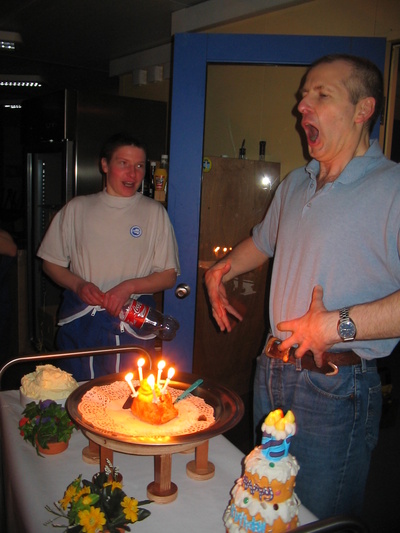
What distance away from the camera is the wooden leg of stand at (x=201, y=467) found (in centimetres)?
130

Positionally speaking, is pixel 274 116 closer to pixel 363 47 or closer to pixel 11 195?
Answer: pixel 363 47

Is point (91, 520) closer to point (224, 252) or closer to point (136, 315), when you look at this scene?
point (136, 315)

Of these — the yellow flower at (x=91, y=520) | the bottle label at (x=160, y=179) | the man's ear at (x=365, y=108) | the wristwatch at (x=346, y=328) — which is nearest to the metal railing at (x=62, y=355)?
the yellow flower at (x=91, y=520)

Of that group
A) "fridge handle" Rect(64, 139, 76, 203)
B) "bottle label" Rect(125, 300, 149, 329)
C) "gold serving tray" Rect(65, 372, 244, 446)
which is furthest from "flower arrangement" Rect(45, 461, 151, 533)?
"fridge handle" Rect(64, 139, 76, 203)

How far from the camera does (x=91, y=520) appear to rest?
100cm

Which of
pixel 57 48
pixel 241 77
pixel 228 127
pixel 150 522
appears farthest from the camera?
pixel 57 48

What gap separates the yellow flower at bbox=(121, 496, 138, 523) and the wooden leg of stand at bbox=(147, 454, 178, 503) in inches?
5.9

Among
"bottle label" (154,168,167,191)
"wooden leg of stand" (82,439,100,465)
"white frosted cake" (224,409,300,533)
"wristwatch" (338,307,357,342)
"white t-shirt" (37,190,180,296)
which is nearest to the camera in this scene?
"white frosted cake" (224,409,300,533)

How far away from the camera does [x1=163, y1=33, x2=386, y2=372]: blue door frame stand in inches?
92.5

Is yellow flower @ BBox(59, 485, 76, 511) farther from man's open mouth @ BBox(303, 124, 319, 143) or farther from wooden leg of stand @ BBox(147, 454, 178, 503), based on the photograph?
man's open mouth @ BBox(303, 124, 319, 143)

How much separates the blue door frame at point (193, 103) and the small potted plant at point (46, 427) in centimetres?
126

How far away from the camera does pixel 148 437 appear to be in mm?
1166

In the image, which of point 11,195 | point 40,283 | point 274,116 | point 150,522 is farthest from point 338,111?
point 11,195

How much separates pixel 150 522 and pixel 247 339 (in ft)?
8.34
